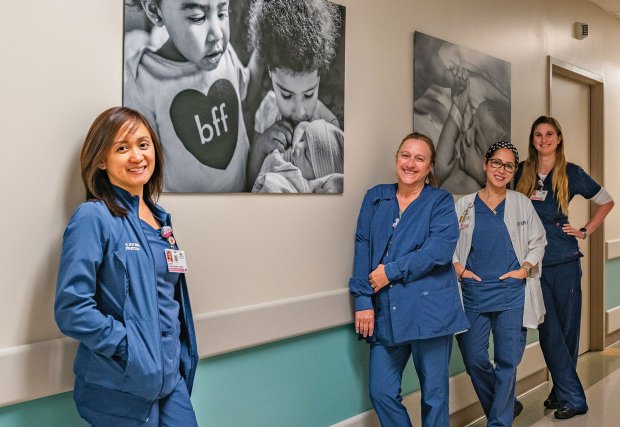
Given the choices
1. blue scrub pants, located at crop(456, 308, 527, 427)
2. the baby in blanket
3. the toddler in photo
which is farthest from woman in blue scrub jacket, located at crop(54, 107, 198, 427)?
blue scrub pants, located at crop(456, 308, 527, 427)

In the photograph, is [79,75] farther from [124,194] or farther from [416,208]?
[416,208]

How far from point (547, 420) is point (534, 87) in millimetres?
2290

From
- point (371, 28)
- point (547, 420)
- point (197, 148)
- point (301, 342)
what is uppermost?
point (371, 28)

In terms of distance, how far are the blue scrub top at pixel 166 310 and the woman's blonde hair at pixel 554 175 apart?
2853 millimetres

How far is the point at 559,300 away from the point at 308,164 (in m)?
2.17

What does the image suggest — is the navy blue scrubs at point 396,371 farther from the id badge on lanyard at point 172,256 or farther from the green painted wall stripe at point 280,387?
the id badge on lanyard at point 172,256

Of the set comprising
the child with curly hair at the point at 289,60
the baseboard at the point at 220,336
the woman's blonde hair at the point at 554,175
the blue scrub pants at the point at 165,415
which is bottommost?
the blue scrub pants at the point at 165,415

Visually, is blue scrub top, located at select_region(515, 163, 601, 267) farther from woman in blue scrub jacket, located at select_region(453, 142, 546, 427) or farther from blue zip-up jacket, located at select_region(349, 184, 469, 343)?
blue zip-up jacket, located at select_region(349, 184, 469, 343)

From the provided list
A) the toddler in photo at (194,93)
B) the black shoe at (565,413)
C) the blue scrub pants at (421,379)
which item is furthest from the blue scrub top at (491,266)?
the toddler in photo at (194,93)

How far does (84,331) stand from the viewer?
71.1 inches

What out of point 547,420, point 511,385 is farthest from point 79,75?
point 547,420

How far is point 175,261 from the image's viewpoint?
2.11m

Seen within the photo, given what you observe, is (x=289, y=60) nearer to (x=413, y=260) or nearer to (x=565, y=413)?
(x=413, y=260)

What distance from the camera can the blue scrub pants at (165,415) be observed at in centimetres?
196
